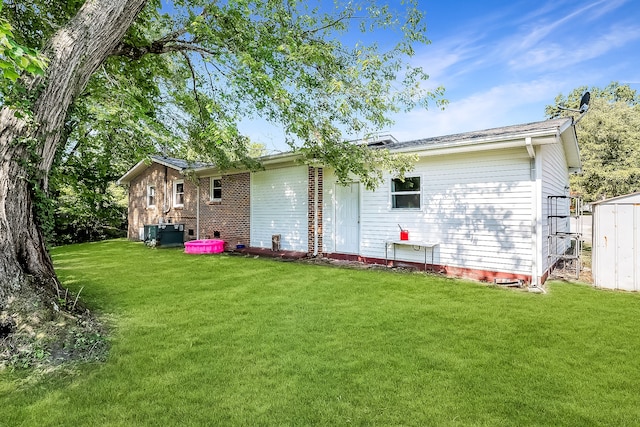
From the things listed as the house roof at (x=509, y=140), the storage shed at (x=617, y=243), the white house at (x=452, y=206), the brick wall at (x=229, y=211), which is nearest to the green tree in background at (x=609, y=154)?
the white house at (x=452, y=206)

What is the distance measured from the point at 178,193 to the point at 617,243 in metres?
15.2

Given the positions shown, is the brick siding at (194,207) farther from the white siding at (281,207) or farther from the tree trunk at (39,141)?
the tree trunk at (39,141)

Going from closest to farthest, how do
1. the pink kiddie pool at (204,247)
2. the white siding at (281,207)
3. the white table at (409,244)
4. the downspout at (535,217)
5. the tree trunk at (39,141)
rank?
the tree trunk at (39,141)
the downspout at (535,217)
the white table at (409,244)
the white siding at (281,207)
the pink kiddie pool at (204,247)

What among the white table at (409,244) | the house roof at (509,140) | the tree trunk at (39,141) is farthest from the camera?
the white table at (409,244)

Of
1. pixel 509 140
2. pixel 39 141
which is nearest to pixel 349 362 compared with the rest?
pixel 39 141

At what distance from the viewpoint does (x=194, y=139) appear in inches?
364

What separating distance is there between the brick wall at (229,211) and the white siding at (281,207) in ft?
1.16

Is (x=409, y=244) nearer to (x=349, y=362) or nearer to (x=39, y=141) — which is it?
(x=349, y=362)

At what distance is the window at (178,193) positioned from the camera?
594 inches

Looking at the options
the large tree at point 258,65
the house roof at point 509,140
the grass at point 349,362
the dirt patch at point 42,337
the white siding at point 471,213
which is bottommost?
the grass at point 349,362

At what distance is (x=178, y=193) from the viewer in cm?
1522

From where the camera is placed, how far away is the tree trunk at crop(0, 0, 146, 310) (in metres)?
3.75

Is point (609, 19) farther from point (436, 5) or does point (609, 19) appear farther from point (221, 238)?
point (221, 238)

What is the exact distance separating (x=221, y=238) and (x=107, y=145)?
5.06m
